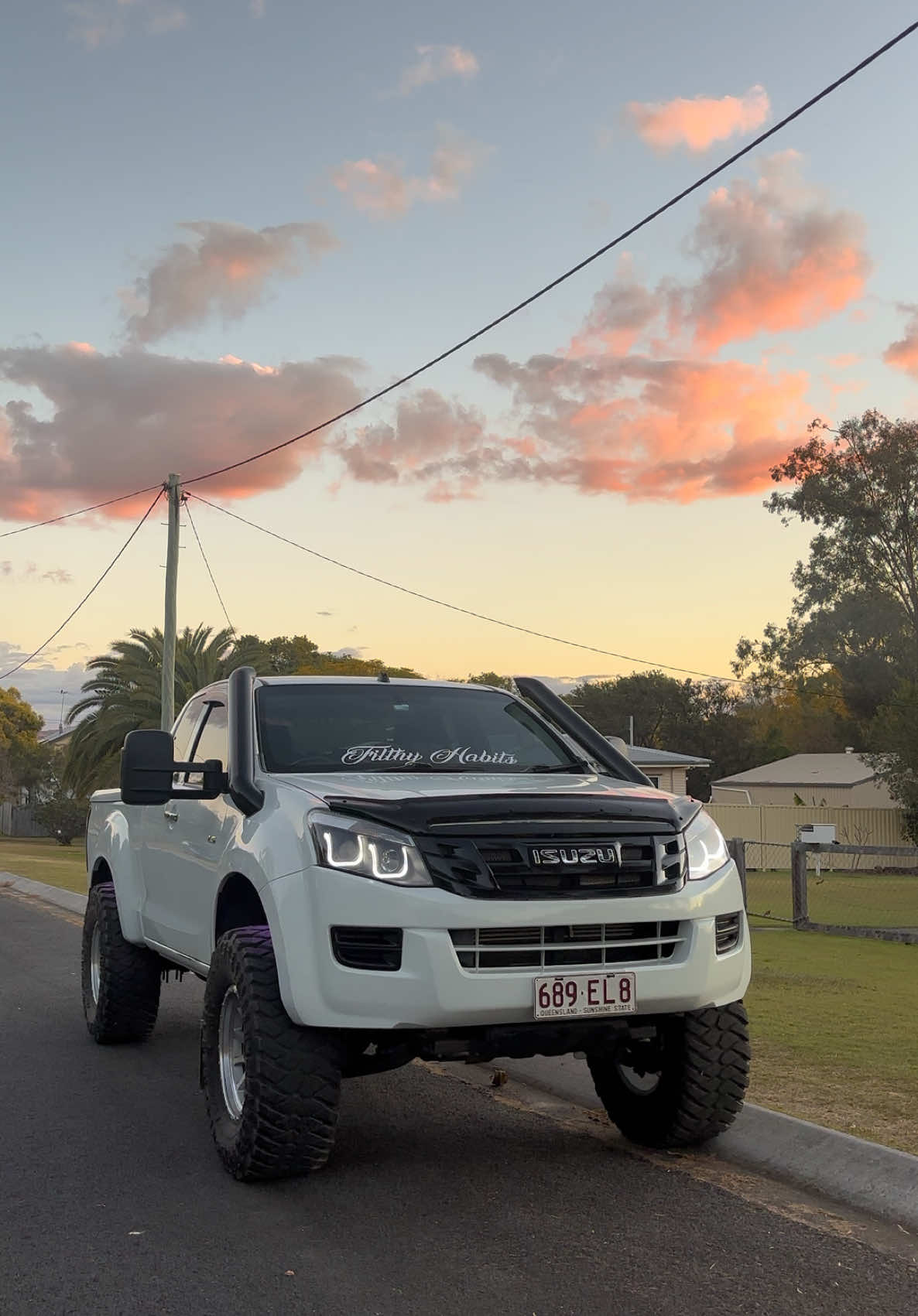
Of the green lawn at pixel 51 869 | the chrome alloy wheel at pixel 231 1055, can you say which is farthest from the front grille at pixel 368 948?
the green lawn at pixel 51 869

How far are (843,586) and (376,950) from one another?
59105mm

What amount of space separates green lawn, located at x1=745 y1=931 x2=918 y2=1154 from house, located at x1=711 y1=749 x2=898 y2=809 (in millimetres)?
44500

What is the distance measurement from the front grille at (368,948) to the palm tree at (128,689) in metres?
34.6

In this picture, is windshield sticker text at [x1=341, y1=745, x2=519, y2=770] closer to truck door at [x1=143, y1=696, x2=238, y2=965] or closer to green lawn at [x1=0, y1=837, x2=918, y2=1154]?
truck door at [x1=143, y1=696, x2=238, y2=965]

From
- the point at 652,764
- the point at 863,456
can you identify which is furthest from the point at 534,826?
the point at 863,456

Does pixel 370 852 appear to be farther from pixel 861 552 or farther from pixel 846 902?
pixel 861 552

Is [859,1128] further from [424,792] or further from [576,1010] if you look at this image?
[424,792]

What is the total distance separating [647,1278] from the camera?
4.36 metres

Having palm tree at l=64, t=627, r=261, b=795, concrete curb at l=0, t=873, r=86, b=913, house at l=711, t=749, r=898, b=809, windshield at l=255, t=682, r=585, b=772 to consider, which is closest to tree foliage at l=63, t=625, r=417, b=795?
palm tree at l=64, t=627, r=261, b=795

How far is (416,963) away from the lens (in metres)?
5.01

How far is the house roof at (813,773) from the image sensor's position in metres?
58.1

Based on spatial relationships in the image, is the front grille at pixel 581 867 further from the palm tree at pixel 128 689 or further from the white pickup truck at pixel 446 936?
the palm tree at pixel 128 689

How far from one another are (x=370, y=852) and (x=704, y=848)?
1404 mm

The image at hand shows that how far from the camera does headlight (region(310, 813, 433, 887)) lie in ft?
16.8
